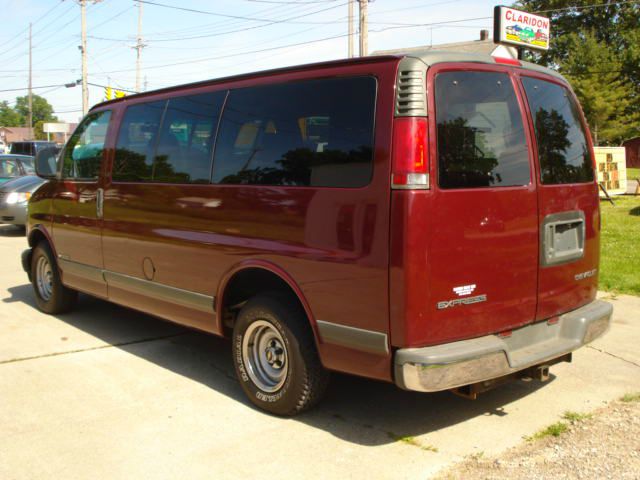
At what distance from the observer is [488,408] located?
174 inches

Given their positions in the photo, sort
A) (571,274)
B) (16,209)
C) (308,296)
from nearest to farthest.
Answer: (308,296)
(571,274)
(16,209)

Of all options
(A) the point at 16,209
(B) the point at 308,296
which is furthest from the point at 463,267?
(A) the point at 16,209

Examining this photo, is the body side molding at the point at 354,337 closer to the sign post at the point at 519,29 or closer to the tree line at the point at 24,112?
the sign post at the point at 519,29

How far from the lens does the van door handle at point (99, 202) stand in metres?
5.80

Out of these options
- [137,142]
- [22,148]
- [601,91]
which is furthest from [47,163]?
[601,91]

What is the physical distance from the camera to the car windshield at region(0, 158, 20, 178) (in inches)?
634

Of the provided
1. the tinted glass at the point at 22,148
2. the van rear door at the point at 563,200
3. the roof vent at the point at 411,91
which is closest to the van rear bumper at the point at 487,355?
the van rear door at the point at 563,200

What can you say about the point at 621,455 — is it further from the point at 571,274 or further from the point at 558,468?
the point at 571,274

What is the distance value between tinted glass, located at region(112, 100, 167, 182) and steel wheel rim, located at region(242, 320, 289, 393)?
1673 mm

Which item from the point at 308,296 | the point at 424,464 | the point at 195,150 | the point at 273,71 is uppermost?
the point at 273,71

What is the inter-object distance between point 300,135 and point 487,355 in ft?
5.59

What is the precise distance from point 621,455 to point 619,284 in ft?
15.5

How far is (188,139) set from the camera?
16.1 feet

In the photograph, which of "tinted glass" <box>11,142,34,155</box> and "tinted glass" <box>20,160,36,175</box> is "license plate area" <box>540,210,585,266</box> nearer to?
"tinted glass" <box>20,160,36,175</box>
